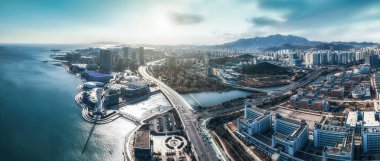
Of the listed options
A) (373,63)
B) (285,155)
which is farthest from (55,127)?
(373,63)

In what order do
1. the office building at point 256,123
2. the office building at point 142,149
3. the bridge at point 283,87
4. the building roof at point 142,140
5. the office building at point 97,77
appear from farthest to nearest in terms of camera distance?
1. the office building at point 97,77
2. the bridge at point 283,87
3. the office building at point 256,123
4. the building roof at point 142,140
5. the office building at point 142,149

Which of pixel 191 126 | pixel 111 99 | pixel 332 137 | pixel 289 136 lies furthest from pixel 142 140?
pixel 332 137

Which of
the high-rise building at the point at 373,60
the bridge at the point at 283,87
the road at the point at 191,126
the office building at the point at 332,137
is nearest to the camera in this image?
the office building at the point at 332,137

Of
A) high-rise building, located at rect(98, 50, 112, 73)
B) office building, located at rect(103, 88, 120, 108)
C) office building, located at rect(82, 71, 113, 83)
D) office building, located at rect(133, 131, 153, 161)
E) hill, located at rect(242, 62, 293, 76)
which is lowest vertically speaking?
office building, located at rect(133, 131, 153, 161)

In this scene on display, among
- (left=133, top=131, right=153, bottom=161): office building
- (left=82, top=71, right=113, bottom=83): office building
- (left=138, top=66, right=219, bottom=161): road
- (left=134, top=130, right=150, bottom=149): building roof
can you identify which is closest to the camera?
(left=133, top=131, right=153, bottom=161): office building

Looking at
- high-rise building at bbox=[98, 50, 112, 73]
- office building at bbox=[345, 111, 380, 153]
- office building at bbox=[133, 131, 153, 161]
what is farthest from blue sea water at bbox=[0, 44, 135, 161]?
high-rise building at bbox=[98, 50, 112, 73]

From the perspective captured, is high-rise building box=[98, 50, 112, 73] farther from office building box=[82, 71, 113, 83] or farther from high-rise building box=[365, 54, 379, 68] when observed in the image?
high-rise building box=[365, 54, 379, 68]

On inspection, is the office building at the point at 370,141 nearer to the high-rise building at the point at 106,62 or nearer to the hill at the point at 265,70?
the hill at the point at 265,70

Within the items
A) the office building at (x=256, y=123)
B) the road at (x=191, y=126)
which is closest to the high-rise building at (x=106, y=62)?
the road at (x=191, y=126)
